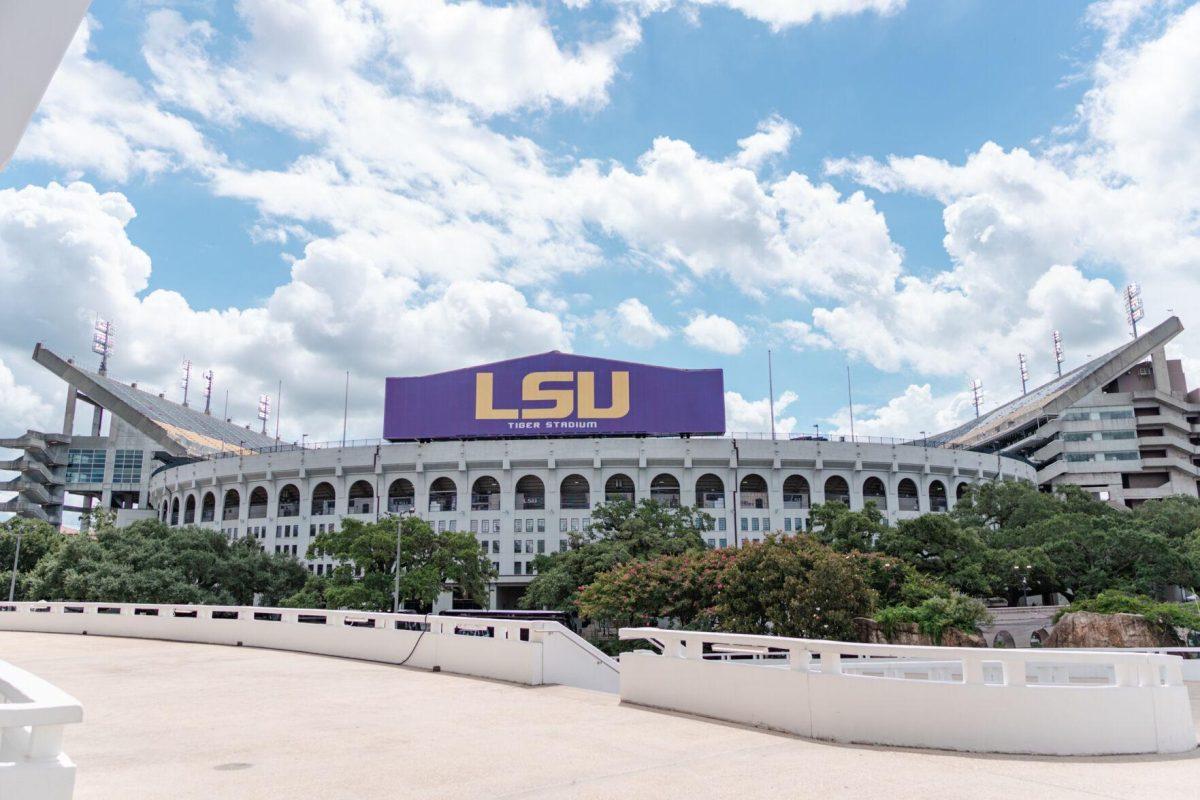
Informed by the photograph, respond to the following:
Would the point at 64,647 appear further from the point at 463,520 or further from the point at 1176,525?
the point at 1176,525

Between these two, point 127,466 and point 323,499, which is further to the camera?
point 127,466

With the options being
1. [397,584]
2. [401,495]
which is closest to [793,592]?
[397,584]

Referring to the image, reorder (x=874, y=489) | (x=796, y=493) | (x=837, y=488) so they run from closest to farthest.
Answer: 1. (x=796, y=493)
2. (x=837, y=488)
3. (x=874, y=489)

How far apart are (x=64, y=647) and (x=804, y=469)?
61447 millimetres

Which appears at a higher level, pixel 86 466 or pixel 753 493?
pixel 86 466

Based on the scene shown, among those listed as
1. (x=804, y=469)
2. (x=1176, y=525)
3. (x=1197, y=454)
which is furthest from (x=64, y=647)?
(x=1197, y=454)

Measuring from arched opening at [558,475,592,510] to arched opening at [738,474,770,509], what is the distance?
1330cm

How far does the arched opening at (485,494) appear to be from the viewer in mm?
74688

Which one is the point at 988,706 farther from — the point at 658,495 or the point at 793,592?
the point at 658,495

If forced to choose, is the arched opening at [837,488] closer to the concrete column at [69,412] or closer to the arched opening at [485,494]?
the arched opening at [485,494]

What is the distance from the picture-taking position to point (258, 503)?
83.6 metres

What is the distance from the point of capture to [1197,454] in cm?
10300

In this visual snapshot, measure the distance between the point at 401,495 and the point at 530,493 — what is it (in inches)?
452

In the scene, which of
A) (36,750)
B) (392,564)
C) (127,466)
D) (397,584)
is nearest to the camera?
(36,750)
